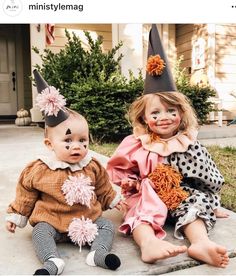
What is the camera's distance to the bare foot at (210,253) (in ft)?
5.03

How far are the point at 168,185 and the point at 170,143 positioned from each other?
0.80ft

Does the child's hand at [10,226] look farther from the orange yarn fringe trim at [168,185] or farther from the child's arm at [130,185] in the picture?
the orange yarn fringe trim at [168,185]

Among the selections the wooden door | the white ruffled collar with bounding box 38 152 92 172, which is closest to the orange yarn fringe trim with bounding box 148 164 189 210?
the white ruffled collar with bounding box 38 152 92 172

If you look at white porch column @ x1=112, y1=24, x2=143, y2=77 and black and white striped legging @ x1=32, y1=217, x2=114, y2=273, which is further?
white porch column @ x1=112, y1=24, x2=143, y2=77

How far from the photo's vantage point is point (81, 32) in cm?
707

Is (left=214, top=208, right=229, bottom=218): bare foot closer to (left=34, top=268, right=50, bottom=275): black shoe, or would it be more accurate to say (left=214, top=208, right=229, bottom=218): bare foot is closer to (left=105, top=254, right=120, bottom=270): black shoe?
(left=105, top=254, right=120, bottom=270): black shoe

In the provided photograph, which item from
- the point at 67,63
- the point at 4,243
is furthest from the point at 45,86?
the point at 67,63

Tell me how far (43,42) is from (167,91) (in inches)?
203

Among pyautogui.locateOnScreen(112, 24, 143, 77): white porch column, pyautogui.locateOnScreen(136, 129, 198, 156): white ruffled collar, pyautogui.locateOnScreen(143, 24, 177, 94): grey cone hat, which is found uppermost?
pyautogui.locateOnScreen(112, 24, 143, 77): white porch column

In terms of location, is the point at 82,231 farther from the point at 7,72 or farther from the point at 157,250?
the point at 7,72

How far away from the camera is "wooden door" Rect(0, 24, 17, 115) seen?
878 cm

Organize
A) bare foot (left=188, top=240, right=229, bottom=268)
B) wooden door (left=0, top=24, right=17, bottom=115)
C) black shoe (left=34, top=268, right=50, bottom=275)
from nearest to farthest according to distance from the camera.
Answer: black shoe (left=34, top=268, right=50, bottom=275)
bare foot (left=188, top=240, right=229, bottom=268)
wooden door (left=0, top=24, right=17, bottom=115)

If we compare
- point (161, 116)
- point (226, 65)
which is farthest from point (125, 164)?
point (226, 65)

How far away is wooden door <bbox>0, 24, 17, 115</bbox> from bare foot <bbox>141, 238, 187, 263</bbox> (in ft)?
25.4
